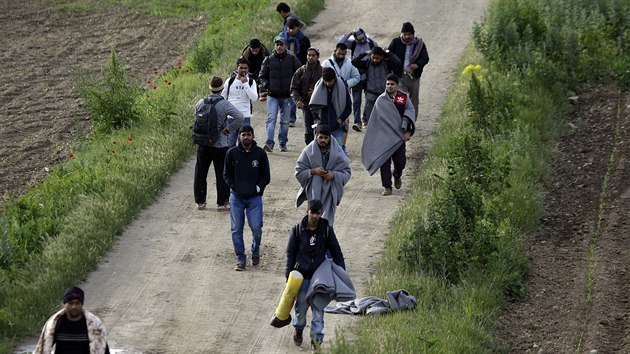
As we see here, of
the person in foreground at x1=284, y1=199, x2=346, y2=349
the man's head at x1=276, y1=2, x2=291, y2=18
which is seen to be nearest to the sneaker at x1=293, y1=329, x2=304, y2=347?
the person in foreground at x1=284, y1=199, x2=346, y2=349

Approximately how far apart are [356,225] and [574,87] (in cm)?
839

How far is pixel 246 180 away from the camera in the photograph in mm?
15117

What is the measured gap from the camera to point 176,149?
63.9 ft

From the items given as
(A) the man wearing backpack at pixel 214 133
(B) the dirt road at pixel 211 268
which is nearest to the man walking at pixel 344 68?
(B) the dirt road at pixel 211 268

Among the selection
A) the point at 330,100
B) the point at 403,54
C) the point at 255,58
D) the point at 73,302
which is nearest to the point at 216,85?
the point at 330,100

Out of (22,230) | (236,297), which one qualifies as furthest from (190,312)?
(22,230)

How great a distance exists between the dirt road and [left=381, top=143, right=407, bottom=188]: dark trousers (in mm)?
240

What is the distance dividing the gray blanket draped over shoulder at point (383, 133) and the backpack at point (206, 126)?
7.11ft

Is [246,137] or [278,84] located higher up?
[246,137]

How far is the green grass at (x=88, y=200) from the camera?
46.6ft

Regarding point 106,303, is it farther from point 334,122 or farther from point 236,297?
point 334,122

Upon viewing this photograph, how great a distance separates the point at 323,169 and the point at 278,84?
16.1 ft

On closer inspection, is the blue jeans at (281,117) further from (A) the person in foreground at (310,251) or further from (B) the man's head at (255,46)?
(A) the person in foreground at (310,251)

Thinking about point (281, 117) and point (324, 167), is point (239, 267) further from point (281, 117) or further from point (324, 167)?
point (281, 117)
